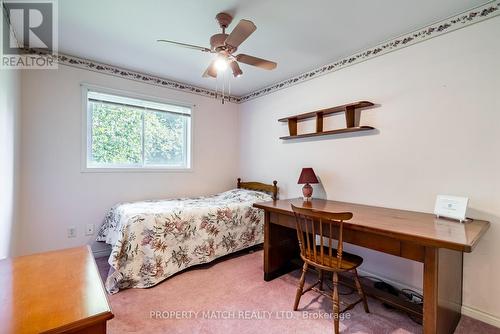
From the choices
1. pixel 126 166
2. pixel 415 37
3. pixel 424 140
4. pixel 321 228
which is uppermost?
pixel 415 37

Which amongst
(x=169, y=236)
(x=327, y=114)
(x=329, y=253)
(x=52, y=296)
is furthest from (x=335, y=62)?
(x=52, y=296)

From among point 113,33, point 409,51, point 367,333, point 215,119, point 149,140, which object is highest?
point 113,33

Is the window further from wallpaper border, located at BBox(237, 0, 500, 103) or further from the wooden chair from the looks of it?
the wooden chair

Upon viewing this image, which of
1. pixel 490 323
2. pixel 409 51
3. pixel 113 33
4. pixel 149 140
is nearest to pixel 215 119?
pixel 149 140

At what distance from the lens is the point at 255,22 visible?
6.70 feet

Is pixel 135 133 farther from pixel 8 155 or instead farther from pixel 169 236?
pixel 169 236

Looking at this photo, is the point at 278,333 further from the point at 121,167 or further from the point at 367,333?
Answer: the point at 121,167

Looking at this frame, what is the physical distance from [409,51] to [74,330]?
9.45 feet

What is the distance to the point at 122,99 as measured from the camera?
3.13 m

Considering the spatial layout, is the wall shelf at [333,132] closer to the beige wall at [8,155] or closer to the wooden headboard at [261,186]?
the wooden headboard at [261,186]

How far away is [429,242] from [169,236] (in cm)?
211

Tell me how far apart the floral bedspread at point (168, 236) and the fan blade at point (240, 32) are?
1695 millimetres

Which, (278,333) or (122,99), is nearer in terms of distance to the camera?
(278,333)

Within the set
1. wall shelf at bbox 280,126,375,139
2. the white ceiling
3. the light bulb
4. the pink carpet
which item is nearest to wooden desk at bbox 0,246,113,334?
the pink carpet
